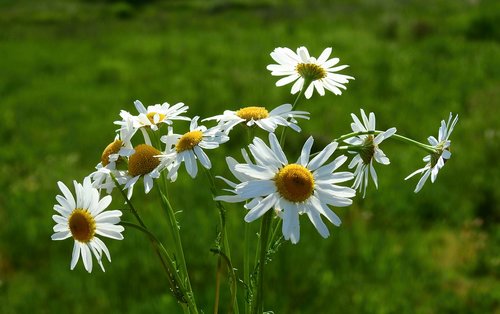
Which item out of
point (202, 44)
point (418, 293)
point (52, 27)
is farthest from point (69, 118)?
point (52, 27)

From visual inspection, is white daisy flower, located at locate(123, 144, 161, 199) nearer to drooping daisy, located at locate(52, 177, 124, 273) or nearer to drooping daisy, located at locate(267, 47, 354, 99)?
drooping daisy, located at locate(52, 177, 124, 273)

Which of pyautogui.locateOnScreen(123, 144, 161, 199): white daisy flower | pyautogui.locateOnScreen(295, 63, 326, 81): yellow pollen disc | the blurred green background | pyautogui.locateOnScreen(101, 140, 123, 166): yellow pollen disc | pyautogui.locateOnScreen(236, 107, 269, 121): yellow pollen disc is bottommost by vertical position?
pyautogui.locateOnScreen(123, 144, 161, 199): white daisy flower

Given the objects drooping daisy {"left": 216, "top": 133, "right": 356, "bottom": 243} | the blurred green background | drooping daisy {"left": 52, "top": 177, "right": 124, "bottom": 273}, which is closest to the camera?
drooping daisy {"left": 216, "top": 133, "right": 356, "bottom": 243}

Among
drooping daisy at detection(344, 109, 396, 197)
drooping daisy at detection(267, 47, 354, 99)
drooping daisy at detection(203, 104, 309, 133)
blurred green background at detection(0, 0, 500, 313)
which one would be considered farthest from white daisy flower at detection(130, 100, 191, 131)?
blurred green background at detection(0, 0, 500, 313)

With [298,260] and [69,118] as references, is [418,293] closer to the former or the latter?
[298,260]

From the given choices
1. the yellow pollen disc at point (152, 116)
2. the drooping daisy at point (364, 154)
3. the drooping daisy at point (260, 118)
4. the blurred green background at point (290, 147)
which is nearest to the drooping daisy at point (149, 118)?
the yellow pollen disc at point (152, 116)

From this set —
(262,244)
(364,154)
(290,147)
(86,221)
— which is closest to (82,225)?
(86,221)

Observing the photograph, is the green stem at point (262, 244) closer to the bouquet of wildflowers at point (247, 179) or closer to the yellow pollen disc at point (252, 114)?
the bouquet of wildflowers at point (247, 179)

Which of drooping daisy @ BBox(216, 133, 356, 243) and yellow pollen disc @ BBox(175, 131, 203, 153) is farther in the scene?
yellow pollen disc @ BBox(175, 131, 203, 153)
